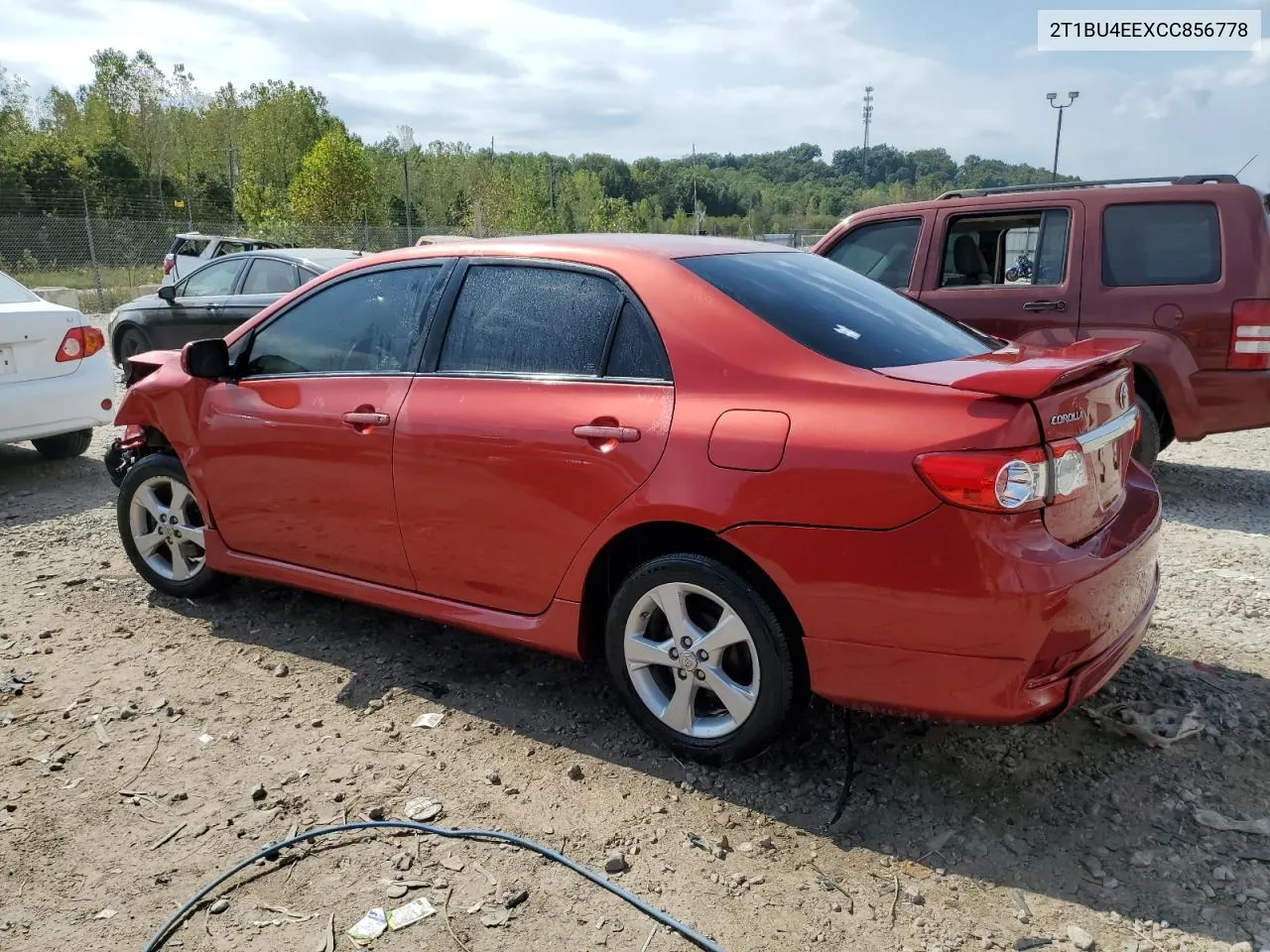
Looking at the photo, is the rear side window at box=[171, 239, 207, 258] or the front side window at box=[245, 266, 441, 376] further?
the rear side window at box=[171, 239, 207, 258]

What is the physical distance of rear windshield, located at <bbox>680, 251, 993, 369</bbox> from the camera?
299cm

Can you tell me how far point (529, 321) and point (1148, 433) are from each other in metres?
4.37

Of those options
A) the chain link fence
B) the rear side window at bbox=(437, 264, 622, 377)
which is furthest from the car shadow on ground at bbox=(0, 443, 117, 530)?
the chain link fence

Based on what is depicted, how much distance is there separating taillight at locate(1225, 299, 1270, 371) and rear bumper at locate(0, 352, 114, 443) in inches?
297

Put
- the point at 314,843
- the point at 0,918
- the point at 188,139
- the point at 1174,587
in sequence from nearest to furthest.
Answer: the point at 0,918 < the point at 314,843 < the point at 1174,587 < the point at 188,139

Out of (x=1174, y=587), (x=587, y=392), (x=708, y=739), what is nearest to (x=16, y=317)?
(x=587, y=392)

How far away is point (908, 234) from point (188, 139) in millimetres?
54854

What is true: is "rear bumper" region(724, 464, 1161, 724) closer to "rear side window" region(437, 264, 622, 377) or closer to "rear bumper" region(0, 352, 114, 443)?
"rear side window" region(437, 264, 622, 377)

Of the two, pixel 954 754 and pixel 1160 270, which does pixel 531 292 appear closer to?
pixel 954 754

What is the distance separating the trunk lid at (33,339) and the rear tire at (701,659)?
5527 millimetres

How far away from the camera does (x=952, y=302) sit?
6645 mm

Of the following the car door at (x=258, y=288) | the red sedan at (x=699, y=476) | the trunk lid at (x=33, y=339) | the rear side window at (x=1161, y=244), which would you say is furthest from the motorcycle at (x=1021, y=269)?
the car door at (x=258, y=288)

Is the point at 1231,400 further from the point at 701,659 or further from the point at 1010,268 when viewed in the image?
the point at 701,659

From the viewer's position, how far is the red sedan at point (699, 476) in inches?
101
